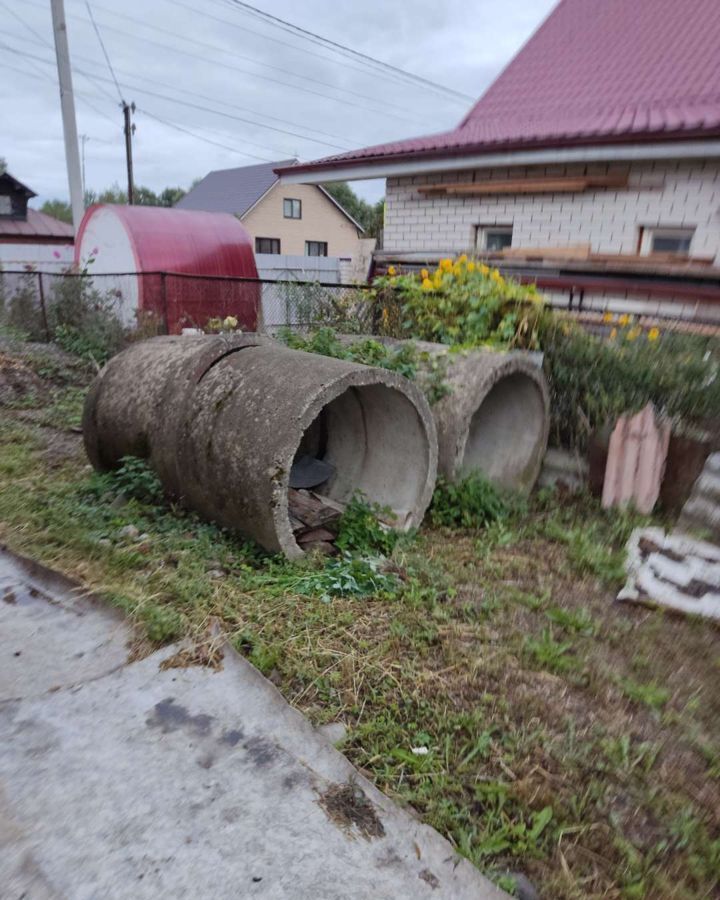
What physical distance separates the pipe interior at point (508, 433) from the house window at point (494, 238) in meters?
4.30

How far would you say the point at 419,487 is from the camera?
4418 millimetres

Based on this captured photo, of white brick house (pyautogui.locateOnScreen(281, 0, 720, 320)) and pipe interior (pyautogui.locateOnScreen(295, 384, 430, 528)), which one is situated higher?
white brick house (pyautogui.locateOnScreen(281, 0, 720, 320))

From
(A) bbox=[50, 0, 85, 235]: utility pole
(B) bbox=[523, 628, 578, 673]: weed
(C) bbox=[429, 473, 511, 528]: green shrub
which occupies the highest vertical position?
(A) bbox=[50, 0, 85, 235]: utility pole

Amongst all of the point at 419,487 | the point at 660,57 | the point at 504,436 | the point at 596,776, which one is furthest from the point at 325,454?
the point at 660,57

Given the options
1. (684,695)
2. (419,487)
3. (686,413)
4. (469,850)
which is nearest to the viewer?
(469,850)

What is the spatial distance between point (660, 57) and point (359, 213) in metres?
46.8

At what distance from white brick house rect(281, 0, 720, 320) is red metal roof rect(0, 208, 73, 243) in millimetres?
29228

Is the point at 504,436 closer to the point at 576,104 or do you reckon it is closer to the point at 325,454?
the point at 325,454

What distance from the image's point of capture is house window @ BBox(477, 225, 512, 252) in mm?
9070

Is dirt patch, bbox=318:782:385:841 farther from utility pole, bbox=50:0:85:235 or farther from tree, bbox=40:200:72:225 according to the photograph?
tree, bbox=40:200:72:225

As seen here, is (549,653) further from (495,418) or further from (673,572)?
(495,418)

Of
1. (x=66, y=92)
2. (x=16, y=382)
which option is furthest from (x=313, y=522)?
(x=66, y=92)

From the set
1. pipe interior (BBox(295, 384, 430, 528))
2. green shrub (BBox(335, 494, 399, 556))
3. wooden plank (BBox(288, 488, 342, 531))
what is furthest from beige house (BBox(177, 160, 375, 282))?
green shrub (BBox(335, 494, 399, 556))

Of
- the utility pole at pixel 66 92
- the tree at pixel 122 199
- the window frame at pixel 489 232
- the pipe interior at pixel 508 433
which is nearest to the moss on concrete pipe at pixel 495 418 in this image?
the pipe interior at pixel 508 433
